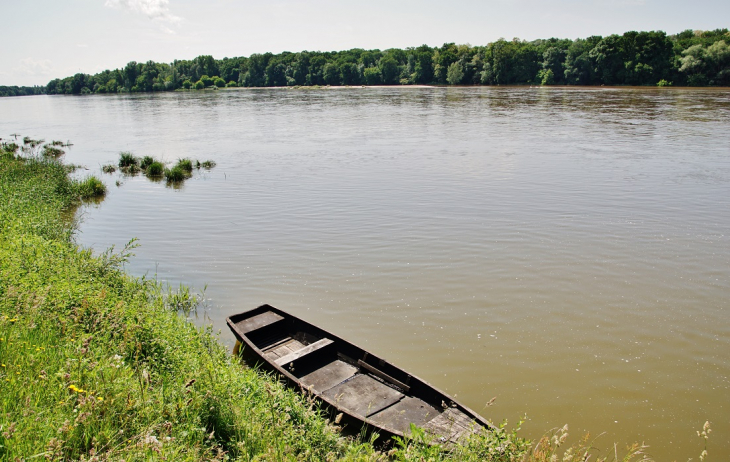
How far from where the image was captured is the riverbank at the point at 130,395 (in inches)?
204

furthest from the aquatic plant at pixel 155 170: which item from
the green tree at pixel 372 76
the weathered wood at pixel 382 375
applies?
the green tree at pixel 372 76

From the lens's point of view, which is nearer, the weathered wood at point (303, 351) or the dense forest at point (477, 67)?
the weathered wood at point (303, 351)

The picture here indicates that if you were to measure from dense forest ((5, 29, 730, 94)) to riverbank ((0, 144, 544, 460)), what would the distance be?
Answer: 315 ft

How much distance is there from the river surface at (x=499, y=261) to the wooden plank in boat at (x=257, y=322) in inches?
43.1

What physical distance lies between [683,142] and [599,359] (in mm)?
30505

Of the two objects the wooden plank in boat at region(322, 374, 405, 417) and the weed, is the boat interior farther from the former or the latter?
the weed

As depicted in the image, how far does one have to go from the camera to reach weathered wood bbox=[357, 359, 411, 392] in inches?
329

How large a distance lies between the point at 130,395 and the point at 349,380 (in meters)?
3.78

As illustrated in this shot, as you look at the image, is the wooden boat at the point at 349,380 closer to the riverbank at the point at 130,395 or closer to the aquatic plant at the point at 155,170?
the riverbank at the point at 130,395

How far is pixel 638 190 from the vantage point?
2172 centimetres

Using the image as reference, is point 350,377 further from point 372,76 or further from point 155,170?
point 372,76

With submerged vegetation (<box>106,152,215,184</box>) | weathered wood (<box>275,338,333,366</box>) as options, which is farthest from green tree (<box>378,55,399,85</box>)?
weathered wood (<box>275,338,333,366</box>)

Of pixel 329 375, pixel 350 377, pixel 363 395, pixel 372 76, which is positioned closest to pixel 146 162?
pixel 329 375

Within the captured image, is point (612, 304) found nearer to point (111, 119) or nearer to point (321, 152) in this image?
point (321, 152)
